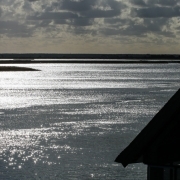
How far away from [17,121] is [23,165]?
1742 cm

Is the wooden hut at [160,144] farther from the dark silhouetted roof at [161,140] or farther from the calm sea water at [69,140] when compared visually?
the calm sea water at [69,140]

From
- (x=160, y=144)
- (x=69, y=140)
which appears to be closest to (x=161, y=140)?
(x=160, y=144)

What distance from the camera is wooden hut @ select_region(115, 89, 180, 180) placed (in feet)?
18.0

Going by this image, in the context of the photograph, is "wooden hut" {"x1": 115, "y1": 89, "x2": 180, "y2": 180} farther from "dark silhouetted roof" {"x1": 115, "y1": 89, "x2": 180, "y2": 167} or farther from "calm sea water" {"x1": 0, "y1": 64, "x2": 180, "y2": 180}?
"calm sea water" {"x1": 0, "y1": 64, "x2": 180, "y2": 180}

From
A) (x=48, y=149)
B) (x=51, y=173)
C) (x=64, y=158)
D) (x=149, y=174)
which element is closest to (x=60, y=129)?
(x=48, y=149)

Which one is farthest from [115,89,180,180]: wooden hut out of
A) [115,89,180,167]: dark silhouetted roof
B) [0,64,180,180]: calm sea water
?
[0,64,180,180]: calm sea water

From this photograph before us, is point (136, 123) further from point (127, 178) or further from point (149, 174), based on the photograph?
point (149, 174)

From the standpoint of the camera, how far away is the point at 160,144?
18.3 ft

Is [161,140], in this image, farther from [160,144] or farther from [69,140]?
[69,140]

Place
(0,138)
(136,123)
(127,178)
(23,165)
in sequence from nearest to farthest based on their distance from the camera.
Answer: (127,178), (23,165), (0,138), (136,123)

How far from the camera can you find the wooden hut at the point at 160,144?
5.50 metres

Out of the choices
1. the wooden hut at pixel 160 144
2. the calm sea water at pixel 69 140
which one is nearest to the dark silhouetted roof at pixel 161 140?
the wooden hut at pixel 160 144

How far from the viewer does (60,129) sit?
3528 centimetres

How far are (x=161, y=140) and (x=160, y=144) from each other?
0.04 metres
